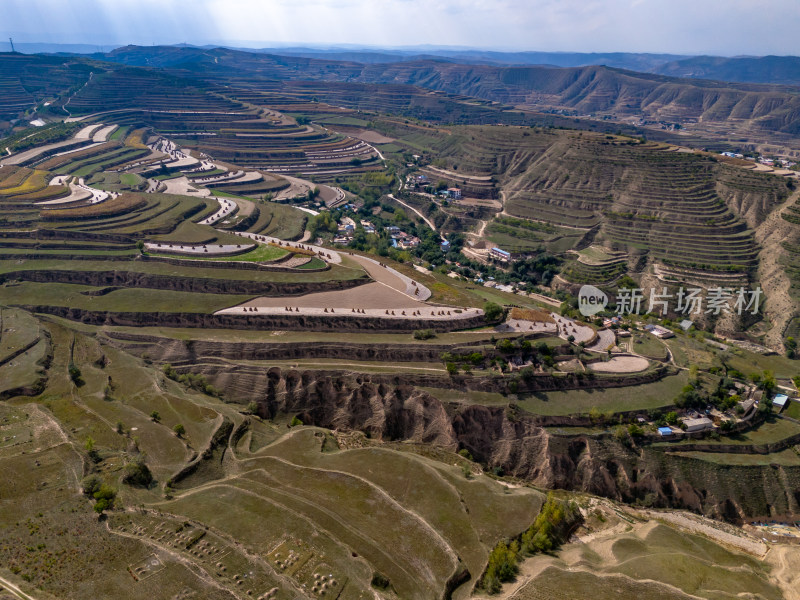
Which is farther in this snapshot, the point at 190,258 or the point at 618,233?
the point at 618,233

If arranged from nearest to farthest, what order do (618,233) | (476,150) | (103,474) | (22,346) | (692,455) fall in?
1. (103,474)
2. (692,455)
3. (22,346)
4. (618,233)
5. (476,150)

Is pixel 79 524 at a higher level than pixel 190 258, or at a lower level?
lower

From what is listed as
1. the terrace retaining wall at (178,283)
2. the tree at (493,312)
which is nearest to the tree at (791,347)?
the tree at (493,312)

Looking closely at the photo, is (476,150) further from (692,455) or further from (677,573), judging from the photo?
(677,573)

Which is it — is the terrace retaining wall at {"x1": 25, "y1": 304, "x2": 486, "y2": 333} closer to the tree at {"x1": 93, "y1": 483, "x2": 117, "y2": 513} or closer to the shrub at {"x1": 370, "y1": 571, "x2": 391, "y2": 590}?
the tree at {"x1": 93, "y1": 483, "x2": 117, "y2": 513}

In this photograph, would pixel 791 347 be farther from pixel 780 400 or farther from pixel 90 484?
pixel 90 484

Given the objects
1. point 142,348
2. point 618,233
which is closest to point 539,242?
point 618,233

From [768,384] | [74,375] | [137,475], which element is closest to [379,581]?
[137,475]
